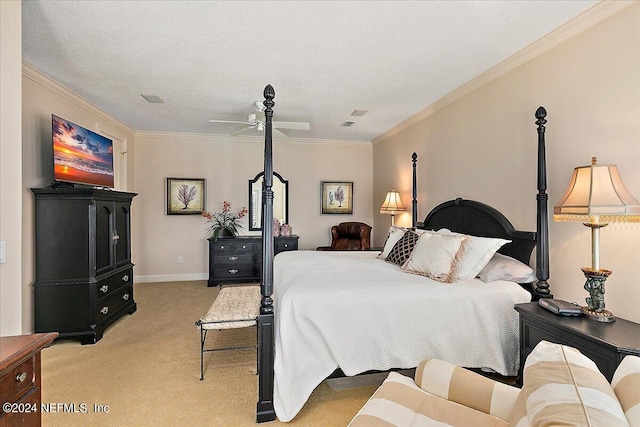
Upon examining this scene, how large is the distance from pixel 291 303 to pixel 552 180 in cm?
221

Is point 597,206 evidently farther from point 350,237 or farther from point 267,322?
point 350,237

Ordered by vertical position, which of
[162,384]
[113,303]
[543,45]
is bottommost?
[162,384]

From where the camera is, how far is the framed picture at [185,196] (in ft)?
18.5

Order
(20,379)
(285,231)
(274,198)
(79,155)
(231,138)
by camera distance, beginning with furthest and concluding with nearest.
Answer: (274,198) < (231,138) < (285,231) < (79,155) < (20,379)

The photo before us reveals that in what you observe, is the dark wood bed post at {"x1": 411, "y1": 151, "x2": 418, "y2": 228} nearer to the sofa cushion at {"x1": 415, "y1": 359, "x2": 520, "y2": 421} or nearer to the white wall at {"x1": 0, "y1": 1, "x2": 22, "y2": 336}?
the sofa cushion at {"x1": 415, "y1": 359, "x2": 520, "y2": 421}

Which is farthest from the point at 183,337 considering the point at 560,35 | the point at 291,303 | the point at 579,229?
the point at 560,35

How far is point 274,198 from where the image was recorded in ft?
19.5

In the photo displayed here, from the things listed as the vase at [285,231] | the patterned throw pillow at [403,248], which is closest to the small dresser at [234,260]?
the vase at [285,231]

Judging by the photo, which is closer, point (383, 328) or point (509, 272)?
point (383, 328)

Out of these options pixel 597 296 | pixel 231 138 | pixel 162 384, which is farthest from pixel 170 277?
pixel 597 296

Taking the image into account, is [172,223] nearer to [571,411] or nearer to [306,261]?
[306,261]

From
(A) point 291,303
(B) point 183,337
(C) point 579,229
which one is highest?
(C) point 579,229

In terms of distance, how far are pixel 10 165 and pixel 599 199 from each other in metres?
3.21

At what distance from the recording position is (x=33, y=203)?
3.10m
